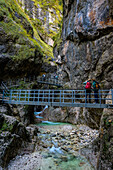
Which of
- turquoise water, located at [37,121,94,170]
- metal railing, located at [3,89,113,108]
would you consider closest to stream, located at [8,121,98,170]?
turquoise water, located at [37,121,94,170]

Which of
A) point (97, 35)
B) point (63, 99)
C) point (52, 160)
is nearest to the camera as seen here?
point (52, 160)

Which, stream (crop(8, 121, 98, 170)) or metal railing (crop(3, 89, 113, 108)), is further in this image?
metal railing (crop(3, 89, 113, 108))

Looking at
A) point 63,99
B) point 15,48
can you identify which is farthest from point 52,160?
point 15,48

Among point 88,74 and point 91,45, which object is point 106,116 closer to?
point 88,74

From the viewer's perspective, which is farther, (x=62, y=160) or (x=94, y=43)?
(x=94, y=43)

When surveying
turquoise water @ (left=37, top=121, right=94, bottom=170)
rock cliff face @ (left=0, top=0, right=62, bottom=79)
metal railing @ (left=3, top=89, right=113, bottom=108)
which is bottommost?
turquoise water @ (left=37, top=121, right=94, bottom=170)

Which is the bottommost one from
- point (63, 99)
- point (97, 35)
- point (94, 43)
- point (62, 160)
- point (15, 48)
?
point (62, 160)

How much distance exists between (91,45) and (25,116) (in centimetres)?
1218

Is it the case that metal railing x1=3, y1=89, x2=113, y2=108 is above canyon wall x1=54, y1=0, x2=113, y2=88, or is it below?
below

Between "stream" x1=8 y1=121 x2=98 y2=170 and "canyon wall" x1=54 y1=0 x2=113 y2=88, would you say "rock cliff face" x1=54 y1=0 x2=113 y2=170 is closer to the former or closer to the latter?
"canyon wall" x1=54 y1=0 x2=113 y2=88

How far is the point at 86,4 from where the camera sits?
47.7 feet

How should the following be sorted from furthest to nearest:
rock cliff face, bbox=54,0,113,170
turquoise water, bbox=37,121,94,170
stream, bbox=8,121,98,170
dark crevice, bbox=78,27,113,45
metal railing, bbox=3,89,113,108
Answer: dark crevice, bbox=78,27,113,45 → rock cliff face, bbox=54,0,113,170 → metal railing, bbox=3,89,113,108 → turquoise water, bbox=37,121,94,170 → stream, bbox=8,121,98,170

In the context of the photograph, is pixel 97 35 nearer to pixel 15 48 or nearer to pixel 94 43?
pixel 94 43

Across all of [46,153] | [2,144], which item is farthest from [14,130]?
[46,153]
